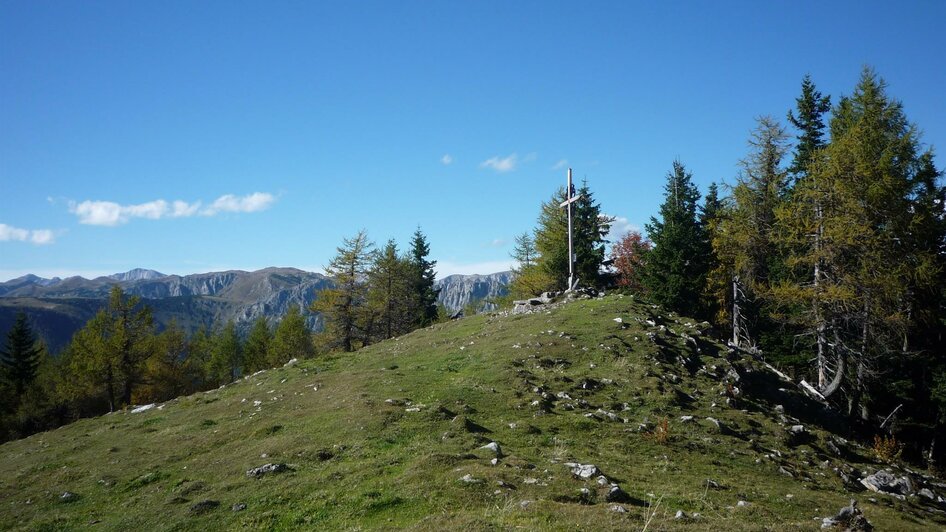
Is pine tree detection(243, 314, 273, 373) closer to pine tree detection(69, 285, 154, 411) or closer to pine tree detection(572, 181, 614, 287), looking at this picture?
pine tree detection(69, 285, 154, 411)

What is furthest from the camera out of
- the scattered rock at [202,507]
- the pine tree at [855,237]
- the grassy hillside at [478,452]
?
the pine tree at [855,237]

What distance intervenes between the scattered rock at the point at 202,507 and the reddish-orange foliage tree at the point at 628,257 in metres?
50.2

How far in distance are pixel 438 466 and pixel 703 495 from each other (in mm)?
5778

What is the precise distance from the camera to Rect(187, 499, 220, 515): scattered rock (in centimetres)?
1118

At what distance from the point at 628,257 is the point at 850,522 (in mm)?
56059

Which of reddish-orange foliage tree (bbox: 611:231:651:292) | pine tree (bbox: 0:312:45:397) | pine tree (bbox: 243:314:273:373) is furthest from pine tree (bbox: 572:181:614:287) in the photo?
pine tree (bbox: 0:312:45:397)

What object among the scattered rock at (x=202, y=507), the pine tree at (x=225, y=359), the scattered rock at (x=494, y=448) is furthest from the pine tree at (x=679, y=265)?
the pine tree at (x=225, y=359)

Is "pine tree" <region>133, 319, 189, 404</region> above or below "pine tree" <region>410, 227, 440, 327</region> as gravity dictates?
below

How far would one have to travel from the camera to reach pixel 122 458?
17.3 metres

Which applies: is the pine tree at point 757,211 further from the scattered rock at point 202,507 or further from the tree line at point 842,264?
the scattered rock at point 202,507

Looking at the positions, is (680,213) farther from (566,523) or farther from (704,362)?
(566,523)

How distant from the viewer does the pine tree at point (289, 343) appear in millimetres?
76062

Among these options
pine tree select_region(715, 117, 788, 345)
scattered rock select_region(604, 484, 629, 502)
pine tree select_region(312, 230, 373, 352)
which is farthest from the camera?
pine tree select_region(312, 230, 373, 352)

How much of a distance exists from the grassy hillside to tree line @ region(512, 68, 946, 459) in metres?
7.25
